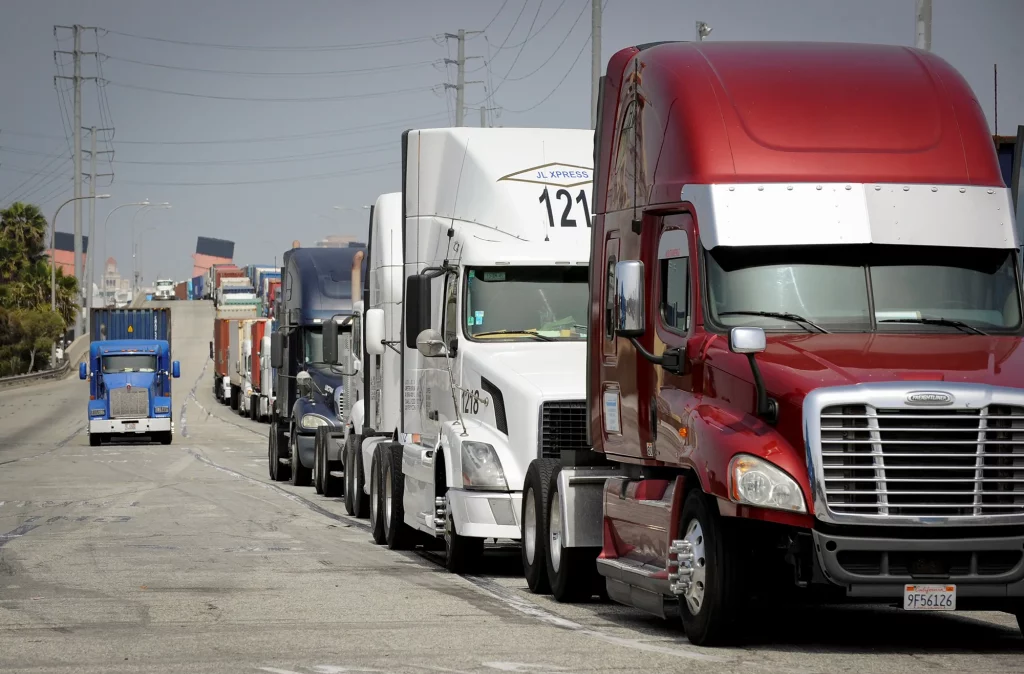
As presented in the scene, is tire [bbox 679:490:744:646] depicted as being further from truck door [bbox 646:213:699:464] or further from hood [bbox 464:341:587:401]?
hood [bbox 464:341:587:401]

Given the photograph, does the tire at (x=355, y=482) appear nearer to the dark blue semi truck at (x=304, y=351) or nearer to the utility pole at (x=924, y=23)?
the dark blue semi truck at (x=304, y=351)

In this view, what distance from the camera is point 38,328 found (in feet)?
323

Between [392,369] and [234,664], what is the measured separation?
408 inches

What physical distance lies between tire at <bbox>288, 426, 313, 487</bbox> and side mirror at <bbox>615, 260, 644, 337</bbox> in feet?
63.7

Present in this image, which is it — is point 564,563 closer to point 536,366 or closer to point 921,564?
point 536,366

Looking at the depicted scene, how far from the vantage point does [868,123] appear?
1130 cm

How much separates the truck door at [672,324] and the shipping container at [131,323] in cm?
4158

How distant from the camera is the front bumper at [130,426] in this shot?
4775cm

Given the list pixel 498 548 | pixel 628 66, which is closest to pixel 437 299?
pixel 498 548

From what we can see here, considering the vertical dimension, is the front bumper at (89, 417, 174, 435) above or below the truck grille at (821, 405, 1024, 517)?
below

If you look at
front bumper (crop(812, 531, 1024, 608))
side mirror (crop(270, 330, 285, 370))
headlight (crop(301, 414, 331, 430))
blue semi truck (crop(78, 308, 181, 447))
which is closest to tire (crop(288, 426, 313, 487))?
headlight (crop(301, 414, 331, 430))

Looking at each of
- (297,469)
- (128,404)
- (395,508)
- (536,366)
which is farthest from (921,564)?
(128,404)

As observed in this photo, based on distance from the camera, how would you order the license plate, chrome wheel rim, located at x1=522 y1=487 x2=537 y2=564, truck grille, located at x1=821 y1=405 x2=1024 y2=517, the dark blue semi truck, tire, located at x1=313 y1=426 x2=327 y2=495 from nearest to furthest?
truck grille, located at x1=821 y1=405 x2=1024 y2=517 → the license plate → chrome wheel rim, located at x1=522 y1=487 x2=537 y2=564 → tire, located at x1=313 y1=426 x2=327 y2=495 → the dark blue semi truck

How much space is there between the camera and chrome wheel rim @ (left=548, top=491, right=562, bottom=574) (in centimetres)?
1362
